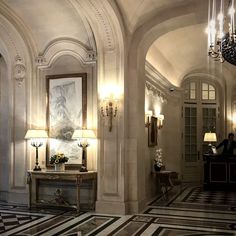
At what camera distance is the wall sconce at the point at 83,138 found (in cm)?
727

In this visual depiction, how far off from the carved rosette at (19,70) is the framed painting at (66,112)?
0.62 meters

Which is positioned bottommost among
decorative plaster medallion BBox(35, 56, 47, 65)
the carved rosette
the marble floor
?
the marble floor

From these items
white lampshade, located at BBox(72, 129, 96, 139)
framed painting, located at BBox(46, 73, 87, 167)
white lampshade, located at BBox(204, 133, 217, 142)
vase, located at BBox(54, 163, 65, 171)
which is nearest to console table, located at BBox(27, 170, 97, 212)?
vase, located at BBox(54, 163, 65, 171)

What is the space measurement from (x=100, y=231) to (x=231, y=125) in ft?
28.4

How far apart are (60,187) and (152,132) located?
2.87 meters

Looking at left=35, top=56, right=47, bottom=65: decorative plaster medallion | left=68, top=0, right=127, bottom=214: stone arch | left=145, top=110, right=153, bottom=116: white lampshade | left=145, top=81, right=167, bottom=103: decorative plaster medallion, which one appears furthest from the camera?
left=145, top=81, right=167, bottom=103: decorative plaster medallion

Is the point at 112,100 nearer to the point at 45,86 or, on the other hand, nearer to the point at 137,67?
the point at 137,67

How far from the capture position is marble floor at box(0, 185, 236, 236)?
5.86 meters

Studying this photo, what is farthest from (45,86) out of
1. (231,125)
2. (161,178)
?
(231,125)

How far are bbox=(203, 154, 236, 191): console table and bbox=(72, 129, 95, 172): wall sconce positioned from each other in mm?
4947

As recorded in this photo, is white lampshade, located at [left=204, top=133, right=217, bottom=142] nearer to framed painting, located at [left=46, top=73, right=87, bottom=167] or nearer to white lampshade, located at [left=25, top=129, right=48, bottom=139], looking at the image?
framed painting, located at [left=46, top=73, right=87, bottom=167]

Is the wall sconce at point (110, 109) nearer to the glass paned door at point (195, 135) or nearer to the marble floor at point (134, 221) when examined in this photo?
the marble floor at point (134, 221)

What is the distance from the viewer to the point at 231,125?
43.1 feet

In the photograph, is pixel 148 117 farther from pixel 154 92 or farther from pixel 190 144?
pixel 190 144
